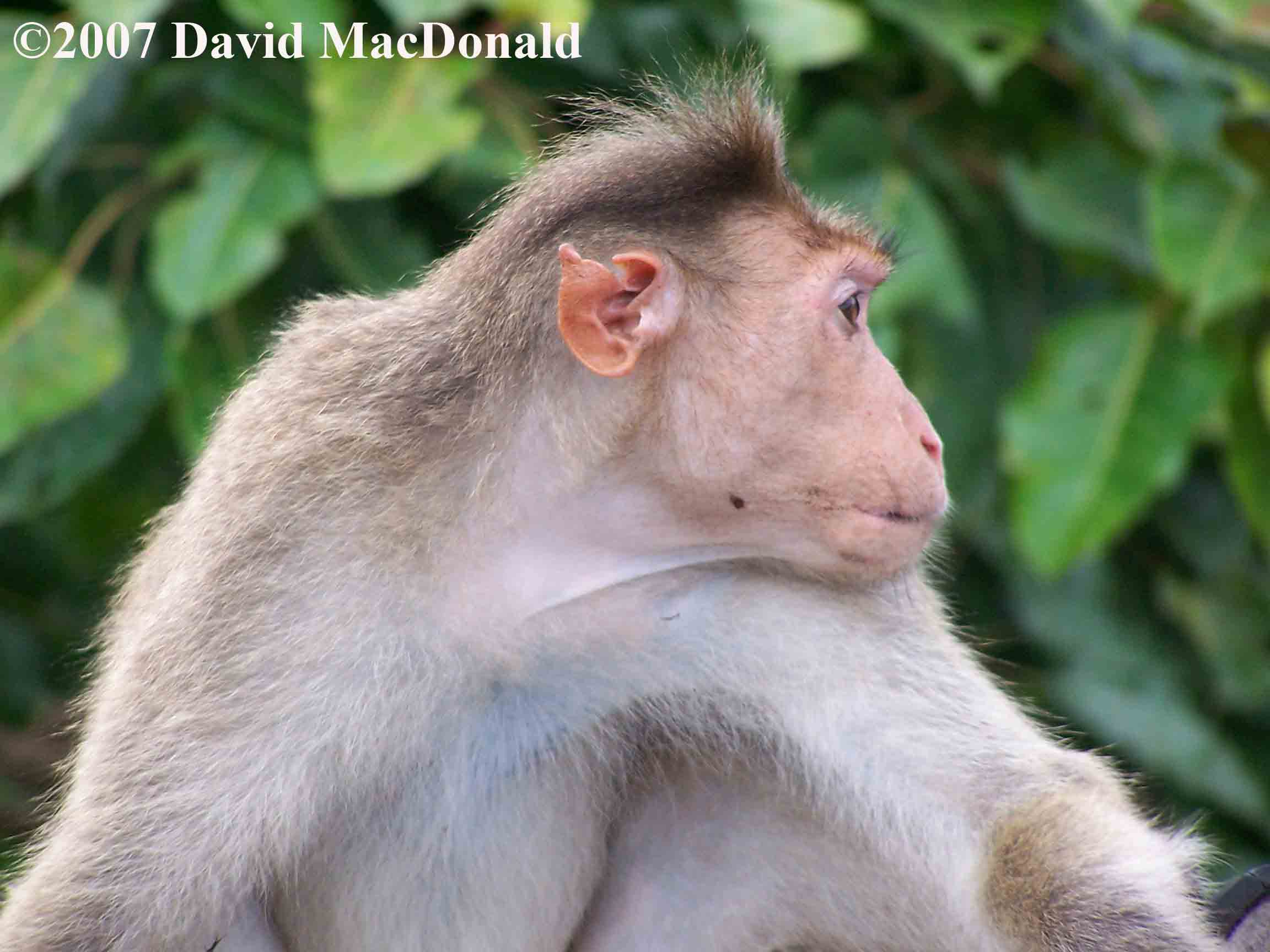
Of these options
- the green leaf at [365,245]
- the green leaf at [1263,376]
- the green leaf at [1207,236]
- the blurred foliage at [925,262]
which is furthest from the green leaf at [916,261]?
the green leaf at [365,245]

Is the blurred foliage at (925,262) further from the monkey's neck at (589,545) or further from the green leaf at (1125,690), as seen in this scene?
the monkey's neck at (589,545)

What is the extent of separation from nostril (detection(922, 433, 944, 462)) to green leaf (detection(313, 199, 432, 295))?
2.27 m

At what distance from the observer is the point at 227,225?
13.2 feet

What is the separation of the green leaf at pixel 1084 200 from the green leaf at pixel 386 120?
4.98 ft

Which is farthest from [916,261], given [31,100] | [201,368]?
[31,100]

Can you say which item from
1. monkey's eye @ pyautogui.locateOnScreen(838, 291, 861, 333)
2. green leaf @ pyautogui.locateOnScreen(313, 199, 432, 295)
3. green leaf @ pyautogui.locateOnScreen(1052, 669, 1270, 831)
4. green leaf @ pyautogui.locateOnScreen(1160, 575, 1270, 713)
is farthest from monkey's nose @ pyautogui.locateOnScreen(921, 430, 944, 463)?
green leaf @ pyautogui.locateOnScreen(1160, 575, 1270, 713)

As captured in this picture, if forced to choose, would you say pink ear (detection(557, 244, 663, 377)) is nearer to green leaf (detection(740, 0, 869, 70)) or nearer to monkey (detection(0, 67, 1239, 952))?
monkey (detection(0, 67, 1239, 952))

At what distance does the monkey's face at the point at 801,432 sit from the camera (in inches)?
87.7

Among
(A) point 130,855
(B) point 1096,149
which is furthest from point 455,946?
(B) point 1096,149

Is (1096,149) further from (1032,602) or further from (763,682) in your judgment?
(763,682)

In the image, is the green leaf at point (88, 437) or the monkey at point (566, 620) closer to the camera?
the monkey at point (566, 620)

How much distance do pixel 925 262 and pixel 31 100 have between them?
7.10ft

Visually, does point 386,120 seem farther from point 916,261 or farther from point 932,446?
point 932,446

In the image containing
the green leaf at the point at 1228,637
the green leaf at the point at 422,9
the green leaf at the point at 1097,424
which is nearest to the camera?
the green leaf at the point at 422,9
